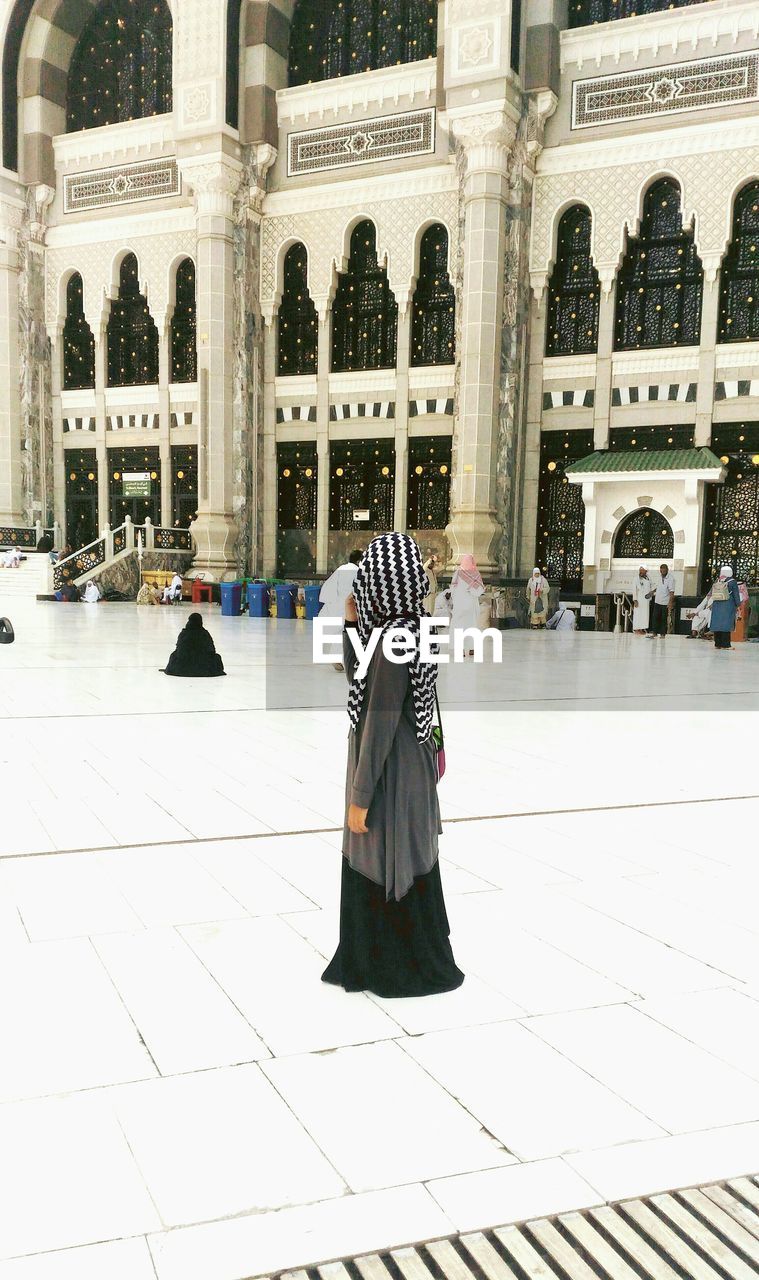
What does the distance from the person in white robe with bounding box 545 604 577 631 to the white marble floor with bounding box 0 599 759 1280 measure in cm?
1301

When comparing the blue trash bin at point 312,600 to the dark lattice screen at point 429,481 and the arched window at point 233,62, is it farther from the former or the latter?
the arched window at point 233,62

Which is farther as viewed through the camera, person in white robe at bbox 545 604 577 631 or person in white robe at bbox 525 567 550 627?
person in white robe at bbox 545 604 577 631

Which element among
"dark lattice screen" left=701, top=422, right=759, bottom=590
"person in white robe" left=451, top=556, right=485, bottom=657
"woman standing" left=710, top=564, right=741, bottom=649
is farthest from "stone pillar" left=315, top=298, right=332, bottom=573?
"woman standing" left=710, top=564, right=741, bottom=649

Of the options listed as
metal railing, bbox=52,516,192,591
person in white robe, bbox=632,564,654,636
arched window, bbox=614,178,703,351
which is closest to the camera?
person in white robe, bbox=632,564,654,636

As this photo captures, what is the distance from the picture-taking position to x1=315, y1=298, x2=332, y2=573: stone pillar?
2184 centimetres

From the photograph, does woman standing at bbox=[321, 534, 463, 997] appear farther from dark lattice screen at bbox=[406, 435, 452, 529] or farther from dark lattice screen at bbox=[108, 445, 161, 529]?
dark lattice screen at bbox=[108, 445, 161, 529]

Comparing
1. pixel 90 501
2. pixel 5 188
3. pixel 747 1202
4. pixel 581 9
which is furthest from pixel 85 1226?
pixel 5 188

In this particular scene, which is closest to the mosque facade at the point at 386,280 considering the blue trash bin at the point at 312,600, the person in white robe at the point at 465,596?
the blue trash bin at the point at 312,600

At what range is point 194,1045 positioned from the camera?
99.4 inches

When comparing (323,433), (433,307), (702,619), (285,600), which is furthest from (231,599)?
(702,619)

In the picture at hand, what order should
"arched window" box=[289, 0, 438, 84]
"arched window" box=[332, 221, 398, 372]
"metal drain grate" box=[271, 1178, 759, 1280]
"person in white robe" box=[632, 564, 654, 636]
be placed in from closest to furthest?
"metal drain grate" box=[271, 1178, 759, 1280] → "person in white robe" box=[632, 564, 654, 636] → "arched window" box=[289, 0, 438, 84] → "arched window" box=[332, 221, 398, 372]

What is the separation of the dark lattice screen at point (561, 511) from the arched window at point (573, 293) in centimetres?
183

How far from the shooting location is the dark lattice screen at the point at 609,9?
18.5 metres

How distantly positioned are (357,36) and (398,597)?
76.0 feet
